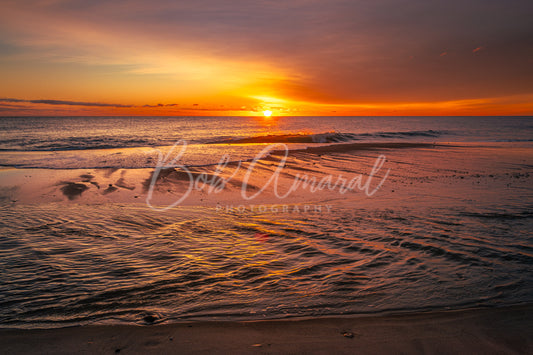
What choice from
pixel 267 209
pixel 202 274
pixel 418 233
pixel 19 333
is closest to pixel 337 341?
pixel 202 274

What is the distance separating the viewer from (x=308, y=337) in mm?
3215

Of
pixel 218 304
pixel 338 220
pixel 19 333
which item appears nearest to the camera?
pixel 19 333

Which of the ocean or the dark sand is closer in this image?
the dark sand

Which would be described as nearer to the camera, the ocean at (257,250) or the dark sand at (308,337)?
the dark sand at (308,337)

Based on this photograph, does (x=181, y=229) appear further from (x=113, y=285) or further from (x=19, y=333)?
(x=19, y=333)

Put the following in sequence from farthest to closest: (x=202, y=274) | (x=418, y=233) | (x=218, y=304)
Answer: (x=418, y=233), (x=202, y=274), (x=218, y=304)

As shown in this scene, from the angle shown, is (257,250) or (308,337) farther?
(257,250)

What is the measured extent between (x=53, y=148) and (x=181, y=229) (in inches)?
1107

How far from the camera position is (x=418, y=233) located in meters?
6.24

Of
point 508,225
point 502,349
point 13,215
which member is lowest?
point 13,215

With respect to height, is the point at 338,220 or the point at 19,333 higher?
the point at 338,220

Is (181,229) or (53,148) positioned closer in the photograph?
(181,229)

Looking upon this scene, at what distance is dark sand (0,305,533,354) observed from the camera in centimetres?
302

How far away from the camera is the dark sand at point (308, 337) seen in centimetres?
302
